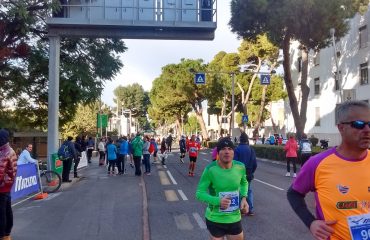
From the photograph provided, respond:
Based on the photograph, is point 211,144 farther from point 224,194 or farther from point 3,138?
point 224,194

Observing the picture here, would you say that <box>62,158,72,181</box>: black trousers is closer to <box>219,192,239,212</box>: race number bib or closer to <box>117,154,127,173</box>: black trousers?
<box>117,154,127,173</box>: black trousers

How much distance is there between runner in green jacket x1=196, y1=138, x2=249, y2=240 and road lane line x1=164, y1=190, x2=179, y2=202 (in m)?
7.45

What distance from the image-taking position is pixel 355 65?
129 feet

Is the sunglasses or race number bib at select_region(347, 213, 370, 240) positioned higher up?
the sunglasses

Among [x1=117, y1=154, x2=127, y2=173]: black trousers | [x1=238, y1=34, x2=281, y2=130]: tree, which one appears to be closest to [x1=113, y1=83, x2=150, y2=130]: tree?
[x1=238, y1=34, x2=281, y2=130]: tree

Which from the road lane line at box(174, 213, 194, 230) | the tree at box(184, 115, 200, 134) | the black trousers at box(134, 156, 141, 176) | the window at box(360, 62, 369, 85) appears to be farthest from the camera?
the tree at box(184, 115, 200, 134)

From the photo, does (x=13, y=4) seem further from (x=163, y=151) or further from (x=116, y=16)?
(x=163, y=151)

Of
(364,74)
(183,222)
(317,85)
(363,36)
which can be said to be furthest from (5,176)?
(317,85)

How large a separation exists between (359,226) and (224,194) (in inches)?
86.5

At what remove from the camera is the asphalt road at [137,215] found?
823 cm

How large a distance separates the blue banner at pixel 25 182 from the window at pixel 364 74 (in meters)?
30.6

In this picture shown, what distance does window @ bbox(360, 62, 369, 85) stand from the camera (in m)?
37.6

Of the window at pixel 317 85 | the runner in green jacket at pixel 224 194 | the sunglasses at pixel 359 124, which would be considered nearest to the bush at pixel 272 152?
the window at pixel 317 85

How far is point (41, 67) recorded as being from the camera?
77.4ft
